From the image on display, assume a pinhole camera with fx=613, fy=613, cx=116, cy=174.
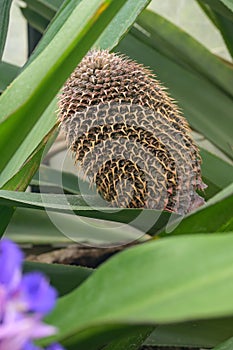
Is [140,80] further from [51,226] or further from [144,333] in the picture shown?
[51,226]

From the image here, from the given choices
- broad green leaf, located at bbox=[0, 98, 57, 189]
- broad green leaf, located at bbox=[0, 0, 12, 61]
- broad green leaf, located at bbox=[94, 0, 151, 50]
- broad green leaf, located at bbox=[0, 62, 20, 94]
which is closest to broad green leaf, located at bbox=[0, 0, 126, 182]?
broad green leaf, located at bbox=[0, 98, 57, 189]

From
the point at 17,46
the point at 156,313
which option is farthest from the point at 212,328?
the point at 17,46

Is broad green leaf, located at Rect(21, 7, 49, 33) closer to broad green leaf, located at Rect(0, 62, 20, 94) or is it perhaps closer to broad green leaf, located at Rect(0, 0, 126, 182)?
broad green leaf, located at Rect(0, 62, 20, 94)

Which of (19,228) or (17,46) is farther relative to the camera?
(17,46)

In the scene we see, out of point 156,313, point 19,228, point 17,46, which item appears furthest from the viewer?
point 17,46

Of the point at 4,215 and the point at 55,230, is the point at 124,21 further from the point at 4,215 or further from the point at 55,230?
the point at 55,230

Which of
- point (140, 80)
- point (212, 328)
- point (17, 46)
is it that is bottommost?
point (17, 46)

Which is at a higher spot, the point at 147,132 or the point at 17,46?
the point at 147,132

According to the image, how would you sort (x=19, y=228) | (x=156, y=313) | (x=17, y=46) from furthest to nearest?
(x=17, y=46)
(x=19, y=228)
(x=156, y=313)
